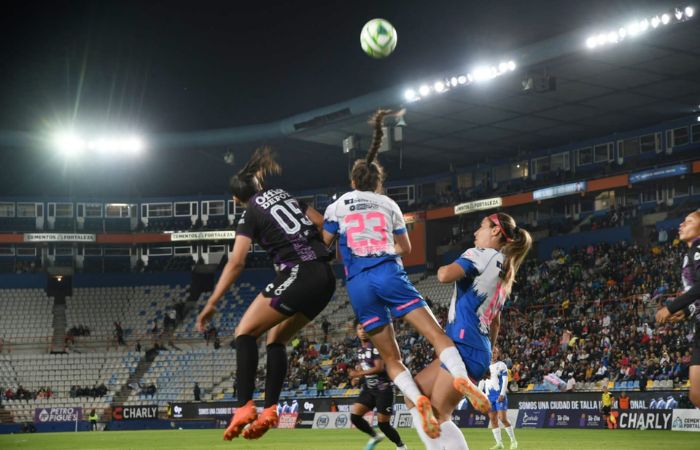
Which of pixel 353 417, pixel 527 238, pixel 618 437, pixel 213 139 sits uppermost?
pixel 213 139

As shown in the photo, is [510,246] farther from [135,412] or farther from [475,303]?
[135,412]

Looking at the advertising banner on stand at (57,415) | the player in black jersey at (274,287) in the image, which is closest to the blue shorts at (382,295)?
the player in black jersey at (274,287)

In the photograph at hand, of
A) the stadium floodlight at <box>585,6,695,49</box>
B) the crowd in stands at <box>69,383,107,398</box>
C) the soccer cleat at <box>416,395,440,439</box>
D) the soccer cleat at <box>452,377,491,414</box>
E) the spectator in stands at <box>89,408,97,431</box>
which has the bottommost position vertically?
the spectator in stands at <box>89,408,97,431</box>

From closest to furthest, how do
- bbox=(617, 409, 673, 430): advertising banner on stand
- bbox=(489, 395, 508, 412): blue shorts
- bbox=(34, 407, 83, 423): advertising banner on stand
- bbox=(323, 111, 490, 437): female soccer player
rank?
bbox=(323, 111, 490, 437): female soccer player, bbox=(489, 395, 508, 412): blue shorts, bbox=(617, 409, 673, 430): advertising banner on stand, bbox=(34, 407, 83, 423): advertising banner on stand

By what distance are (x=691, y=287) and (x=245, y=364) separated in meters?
4.86

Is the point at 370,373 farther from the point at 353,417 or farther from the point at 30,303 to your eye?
the point at 30,303

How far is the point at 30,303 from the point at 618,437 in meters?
44.1

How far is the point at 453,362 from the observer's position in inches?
314

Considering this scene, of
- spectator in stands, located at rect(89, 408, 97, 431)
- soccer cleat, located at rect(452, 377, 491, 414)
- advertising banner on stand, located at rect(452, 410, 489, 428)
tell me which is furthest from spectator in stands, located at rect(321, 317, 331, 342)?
soccer cleat, located at rect(452, 377, 491, 414)

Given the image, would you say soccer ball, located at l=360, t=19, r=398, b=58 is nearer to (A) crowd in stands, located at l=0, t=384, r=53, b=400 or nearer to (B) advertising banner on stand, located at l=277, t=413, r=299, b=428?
(B) advertising banner on stand, located at l=277, t=413, r=299, b=428

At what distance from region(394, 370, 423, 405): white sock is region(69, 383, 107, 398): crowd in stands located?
4319cm

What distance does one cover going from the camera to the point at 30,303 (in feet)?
187

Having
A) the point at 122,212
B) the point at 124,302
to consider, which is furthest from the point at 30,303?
the point at 122,212

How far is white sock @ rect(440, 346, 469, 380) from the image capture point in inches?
310
